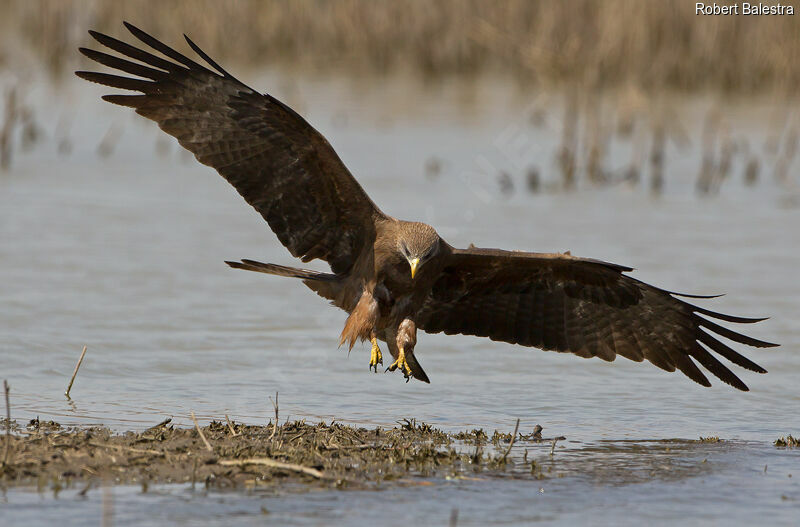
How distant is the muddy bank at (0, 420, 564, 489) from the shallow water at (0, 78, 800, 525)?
0.51 ft

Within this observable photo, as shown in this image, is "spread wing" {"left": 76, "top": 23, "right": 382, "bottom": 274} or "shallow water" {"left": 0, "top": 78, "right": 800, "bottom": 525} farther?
"spread wing" {"left": 76, "top": 23, "right": 382, "bottom": 274}

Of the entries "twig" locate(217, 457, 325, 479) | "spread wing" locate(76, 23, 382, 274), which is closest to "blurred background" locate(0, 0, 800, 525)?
"twig" locate(217, 457, 325, 479)

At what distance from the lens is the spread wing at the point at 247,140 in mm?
6891

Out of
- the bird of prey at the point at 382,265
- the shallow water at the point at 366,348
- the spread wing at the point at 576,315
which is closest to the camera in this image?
the shallow water at the point at 366,348

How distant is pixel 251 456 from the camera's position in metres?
5.65

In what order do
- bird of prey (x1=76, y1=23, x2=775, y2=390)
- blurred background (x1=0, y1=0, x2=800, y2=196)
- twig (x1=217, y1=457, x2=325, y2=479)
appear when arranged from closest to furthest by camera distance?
twig (x1=217, y1=457, x2=325, y2=479) → bird of prey (x1=76, y1=23, x2=775, y2=390) → blurred background (x1=0, y1=0, x2=800, y2=196)

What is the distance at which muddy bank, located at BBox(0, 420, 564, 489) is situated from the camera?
213 inches

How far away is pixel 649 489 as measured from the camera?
586cm

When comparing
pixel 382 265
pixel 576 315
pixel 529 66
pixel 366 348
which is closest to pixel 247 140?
pixel 382 265

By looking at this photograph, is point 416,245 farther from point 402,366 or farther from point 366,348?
point 366,348

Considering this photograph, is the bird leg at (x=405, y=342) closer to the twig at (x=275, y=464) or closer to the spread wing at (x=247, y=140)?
the spread wing at (x=247, y=140)

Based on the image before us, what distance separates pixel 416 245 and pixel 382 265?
0.29 metres

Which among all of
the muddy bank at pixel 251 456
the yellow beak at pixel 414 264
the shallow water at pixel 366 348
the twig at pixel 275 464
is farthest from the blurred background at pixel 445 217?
the yellow beak at pixel 414 264

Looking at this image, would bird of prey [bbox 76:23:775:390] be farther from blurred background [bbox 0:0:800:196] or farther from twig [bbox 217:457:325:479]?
blurred background [bbox 0:0:800:196]
